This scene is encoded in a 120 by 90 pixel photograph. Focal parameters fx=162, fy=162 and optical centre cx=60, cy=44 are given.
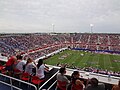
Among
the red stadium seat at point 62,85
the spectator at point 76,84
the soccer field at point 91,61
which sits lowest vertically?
the soccer field at point 91,61

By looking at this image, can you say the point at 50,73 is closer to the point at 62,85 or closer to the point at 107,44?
the point at 62,85

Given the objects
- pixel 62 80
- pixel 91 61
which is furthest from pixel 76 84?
pixel 91 61

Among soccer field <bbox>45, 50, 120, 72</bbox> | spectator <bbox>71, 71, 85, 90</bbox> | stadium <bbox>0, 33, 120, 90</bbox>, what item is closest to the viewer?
spectator <bbox>71, 71, 85, 90</bbox>

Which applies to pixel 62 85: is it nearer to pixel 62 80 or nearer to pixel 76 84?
pixel 62 80

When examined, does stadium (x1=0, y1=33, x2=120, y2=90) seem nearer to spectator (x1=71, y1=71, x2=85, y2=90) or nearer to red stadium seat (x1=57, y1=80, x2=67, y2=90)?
red stadium seat (x1=57, y1=80, x2=67, y2=90)

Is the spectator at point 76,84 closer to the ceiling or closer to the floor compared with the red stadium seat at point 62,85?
closer to the ceiling

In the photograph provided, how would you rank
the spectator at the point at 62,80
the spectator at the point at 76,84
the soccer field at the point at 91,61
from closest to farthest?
1. the spectator at the point at 76,84
2. the spectator at the point at 62,80
3. the soccer field at the point at 91,61

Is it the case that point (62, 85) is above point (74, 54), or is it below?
above

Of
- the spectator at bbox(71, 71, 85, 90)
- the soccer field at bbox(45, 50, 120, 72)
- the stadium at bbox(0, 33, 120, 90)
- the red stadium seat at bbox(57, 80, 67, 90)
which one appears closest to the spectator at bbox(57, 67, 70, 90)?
the red stadium seat at bbox(57, 80, 67, 90)

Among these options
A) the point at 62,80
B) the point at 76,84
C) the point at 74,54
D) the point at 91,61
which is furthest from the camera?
the point at 74,54

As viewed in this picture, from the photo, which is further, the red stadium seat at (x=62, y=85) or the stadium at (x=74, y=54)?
the stadium at (x=74, y=54)

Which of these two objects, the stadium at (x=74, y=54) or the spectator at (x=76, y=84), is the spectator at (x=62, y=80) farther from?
the stadium at (x=74, y=54)

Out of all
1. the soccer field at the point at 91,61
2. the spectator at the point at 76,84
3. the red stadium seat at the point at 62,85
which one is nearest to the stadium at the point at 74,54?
the soccer field at the point at 91,61

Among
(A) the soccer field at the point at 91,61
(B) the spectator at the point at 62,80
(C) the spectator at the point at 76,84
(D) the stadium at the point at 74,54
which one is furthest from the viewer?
(A) the soccer field at the point at 91,61
